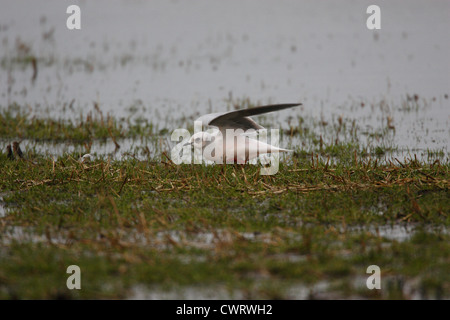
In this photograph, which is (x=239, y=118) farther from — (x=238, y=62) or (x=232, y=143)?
(x=238, y=62)

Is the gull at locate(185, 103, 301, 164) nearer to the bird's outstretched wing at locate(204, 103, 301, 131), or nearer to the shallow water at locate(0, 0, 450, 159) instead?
the bird's outstretched wing at locate(204, 103, 301, 131)

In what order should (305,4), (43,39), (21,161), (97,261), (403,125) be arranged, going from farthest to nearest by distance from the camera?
1. (305,4)
2. (43,39)
3. (403,125)
4. (21,161)
5. (97,261)

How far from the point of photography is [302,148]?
33.5 ft

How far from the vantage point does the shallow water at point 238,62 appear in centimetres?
1377

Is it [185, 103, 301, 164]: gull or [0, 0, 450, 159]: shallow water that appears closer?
[185, 103, 301, 164]: gull

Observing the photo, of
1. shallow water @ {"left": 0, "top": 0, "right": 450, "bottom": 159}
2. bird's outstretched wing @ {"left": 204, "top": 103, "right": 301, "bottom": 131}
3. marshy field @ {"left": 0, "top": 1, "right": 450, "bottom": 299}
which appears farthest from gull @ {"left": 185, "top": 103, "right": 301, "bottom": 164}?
shallow water @ {"left": 0, "top": 0, "right": 450, "bottom": 159}

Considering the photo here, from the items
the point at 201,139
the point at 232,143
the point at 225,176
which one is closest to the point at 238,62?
the point at 201,139

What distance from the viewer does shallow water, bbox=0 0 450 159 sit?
13.8 metres

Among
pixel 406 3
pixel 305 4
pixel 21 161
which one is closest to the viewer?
pixel 21 161

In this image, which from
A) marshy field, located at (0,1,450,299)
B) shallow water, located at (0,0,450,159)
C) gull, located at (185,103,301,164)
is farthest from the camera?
shallow water, located at (0,0,450,159)

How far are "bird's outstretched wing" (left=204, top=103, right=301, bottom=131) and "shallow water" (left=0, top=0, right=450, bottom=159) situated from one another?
10.2 ft

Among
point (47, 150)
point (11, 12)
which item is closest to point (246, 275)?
point (47, 150)
